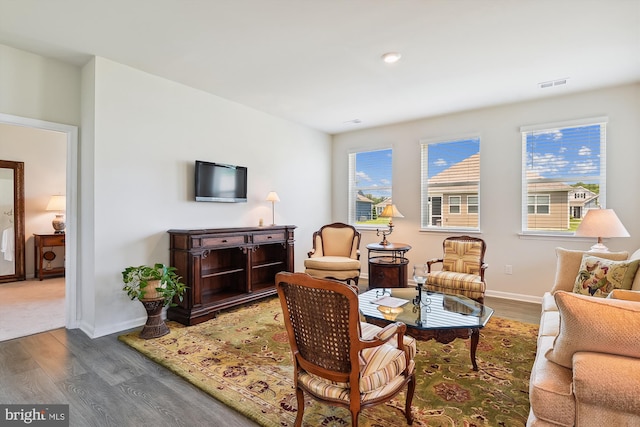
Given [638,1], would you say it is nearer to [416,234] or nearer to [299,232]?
[416,234]

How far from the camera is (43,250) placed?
5.73 metres

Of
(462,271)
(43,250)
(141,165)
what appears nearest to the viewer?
(141,165)

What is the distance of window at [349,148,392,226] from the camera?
18.8ft

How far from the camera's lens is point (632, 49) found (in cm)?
300

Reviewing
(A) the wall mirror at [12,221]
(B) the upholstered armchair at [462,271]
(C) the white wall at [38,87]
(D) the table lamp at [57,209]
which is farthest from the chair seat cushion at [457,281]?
(A) the wall mirror at [12,221]

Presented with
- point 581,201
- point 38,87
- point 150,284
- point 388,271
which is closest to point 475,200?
point 581,201

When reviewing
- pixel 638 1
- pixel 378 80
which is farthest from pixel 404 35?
pixel 638 1

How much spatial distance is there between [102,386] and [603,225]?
14.9 ft

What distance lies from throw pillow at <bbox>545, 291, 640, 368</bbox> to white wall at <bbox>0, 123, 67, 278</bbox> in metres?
7.36

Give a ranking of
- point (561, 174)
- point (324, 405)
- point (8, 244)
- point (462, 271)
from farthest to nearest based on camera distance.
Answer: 1. point (8, 244)
2. point (561, 174)
3. point (462, 271)
4. point (324, 405)

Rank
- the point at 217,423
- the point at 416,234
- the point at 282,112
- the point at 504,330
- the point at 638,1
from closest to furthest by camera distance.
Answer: the point at 217,423
the point at 638,1
the point at 504,330
the point at 282,112
the point at 416,234

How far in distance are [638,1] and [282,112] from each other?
3.85 m

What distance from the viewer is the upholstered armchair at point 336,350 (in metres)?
1.51

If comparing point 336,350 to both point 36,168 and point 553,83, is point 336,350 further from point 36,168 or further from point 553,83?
point 36,168
